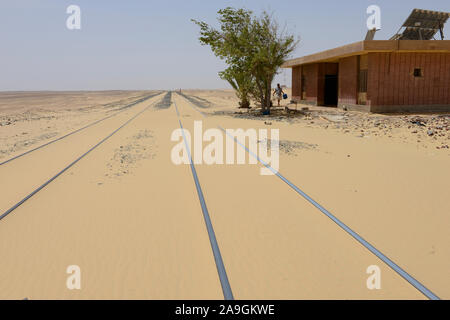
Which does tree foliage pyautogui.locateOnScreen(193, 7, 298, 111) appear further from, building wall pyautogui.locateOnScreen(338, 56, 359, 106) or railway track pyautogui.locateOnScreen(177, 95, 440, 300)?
railway track pyautogui.locateOnScreen(177, 95, 440, 300)

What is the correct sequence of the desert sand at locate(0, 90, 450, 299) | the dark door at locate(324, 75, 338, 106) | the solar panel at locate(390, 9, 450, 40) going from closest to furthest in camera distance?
the desert sand at locate(0, 90, 450, 299), the solar panel at locate(390, 9, 450, 40), the dark door at locate(324, 75, 338, 106)

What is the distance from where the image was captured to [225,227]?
521cm

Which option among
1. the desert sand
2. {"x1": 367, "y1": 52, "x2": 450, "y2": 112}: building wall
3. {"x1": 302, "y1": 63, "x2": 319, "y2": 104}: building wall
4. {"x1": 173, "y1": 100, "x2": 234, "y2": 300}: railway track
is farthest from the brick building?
{"x1": 173, "y1": 100, "x2": 234, "y2": 300}: railway track

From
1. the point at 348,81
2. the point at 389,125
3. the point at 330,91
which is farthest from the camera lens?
the point at 330,91

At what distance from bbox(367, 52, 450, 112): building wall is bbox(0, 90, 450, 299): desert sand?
10763 millimetres

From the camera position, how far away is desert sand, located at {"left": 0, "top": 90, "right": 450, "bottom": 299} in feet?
12.3

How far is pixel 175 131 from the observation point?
15.9 metres

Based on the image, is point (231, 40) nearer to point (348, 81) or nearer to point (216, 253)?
point (348, 81)

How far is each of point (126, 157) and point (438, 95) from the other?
62.2 feet

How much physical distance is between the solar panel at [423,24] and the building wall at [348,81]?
12.2 ft

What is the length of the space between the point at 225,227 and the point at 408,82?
63.4ft

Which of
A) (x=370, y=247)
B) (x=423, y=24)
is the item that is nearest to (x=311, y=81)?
(x=423, y=24)
